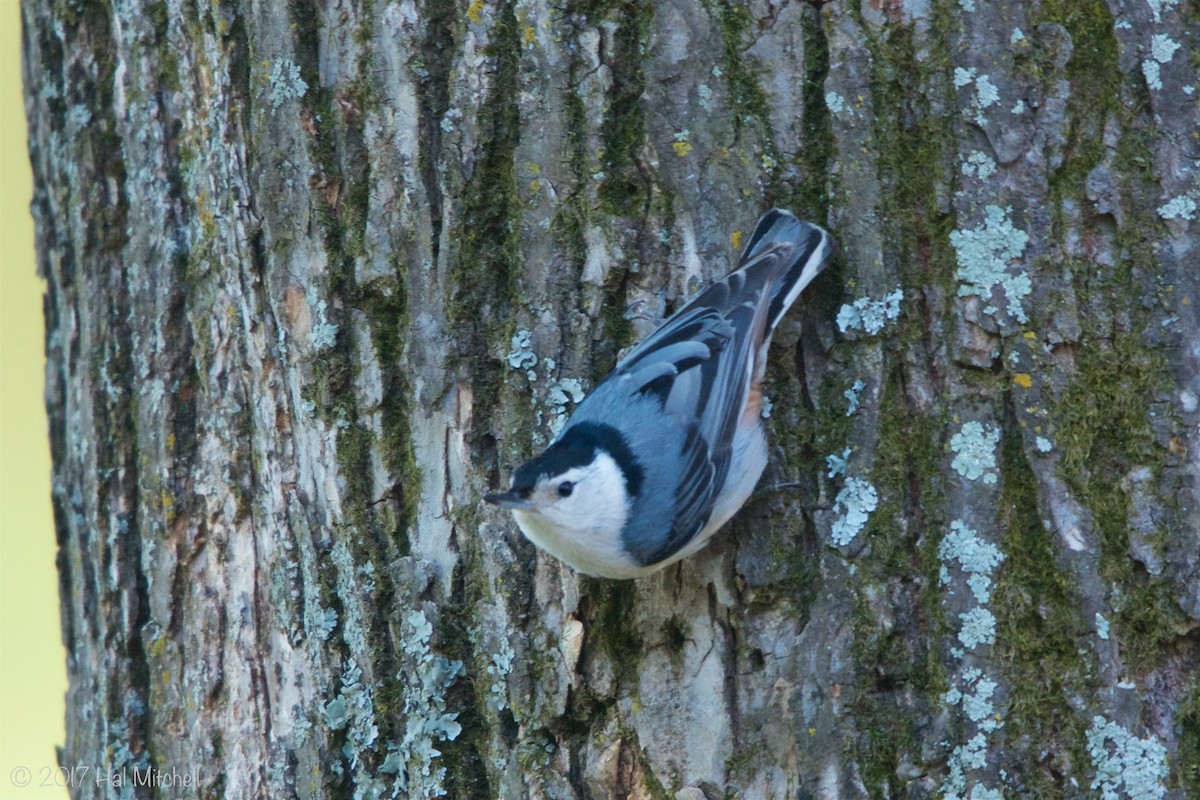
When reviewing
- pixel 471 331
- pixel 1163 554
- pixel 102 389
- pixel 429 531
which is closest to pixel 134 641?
pixel 102 389

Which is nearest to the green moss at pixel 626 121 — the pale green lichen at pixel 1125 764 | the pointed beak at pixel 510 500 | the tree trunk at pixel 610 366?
the tree trunk at pixel 610 366

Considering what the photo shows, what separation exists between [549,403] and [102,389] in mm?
1016

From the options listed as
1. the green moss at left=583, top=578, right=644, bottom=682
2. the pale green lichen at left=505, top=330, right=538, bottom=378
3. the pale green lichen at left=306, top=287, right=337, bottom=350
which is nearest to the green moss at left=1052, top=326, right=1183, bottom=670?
the green moss at left=583, top=578, right=644, bottom=682

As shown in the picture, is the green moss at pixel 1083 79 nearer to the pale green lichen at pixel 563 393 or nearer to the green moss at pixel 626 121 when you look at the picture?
the green moss at pixel 626 121

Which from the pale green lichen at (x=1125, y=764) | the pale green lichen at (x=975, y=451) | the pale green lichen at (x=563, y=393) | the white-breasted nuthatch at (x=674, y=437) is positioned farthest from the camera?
the pale green lichen at (x=563, y=393)

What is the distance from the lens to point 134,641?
2.39m

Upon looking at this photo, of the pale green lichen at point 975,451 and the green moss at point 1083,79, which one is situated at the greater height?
the green moss at point 1083,79

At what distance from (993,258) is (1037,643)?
65 centimetres

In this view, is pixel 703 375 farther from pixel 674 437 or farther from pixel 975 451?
pixel 975 451

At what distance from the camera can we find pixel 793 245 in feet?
6.56

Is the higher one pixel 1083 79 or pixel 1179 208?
pixel 1083 79

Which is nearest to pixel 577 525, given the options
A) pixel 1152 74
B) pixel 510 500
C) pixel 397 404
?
pixel 510 500

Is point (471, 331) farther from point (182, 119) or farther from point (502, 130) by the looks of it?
point (182, 119)

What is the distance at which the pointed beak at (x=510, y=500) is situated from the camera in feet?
6.36
